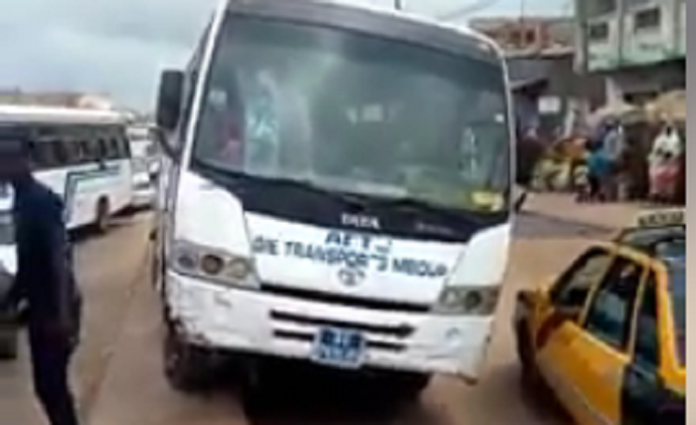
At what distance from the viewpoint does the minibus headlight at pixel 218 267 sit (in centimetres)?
661

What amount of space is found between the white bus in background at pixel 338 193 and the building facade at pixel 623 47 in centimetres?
1299

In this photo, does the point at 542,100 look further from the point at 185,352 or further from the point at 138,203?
the point at 185,352

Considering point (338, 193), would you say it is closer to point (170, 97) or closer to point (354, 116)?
point (354, 116)

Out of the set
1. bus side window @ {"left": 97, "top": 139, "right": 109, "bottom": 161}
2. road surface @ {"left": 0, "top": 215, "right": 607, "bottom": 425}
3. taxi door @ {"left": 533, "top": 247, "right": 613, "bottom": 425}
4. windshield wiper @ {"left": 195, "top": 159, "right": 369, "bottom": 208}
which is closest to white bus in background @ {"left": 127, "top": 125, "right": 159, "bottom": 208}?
bus side window @ {"left": 97, "top": 139, "right": 109, "bottom": 161}

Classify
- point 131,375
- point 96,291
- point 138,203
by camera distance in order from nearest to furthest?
point 131,375, point 96,291, point 138,203

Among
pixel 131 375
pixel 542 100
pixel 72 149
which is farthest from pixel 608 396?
pixel 542 100

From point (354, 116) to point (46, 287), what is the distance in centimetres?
214

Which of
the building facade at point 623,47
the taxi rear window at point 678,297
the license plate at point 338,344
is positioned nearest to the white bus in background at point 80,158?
the license plate at point 338,344

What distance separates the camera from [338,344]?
6.67 m

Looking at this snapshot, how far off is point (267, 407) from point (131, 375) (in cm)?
124

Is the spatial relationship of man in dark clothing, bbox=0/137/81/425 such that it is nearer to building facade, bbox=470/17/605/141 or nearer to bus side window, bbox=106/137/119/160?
bus side window, bbox=106/137/119/160

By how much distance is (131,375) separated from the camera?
873cm

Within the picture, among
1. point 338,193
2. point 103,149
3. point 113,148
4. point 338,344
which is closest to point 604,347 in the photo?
point 338,344

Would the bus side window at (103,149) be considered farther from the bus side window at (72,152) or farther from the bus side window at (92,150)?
the bus side window at (72,152)
